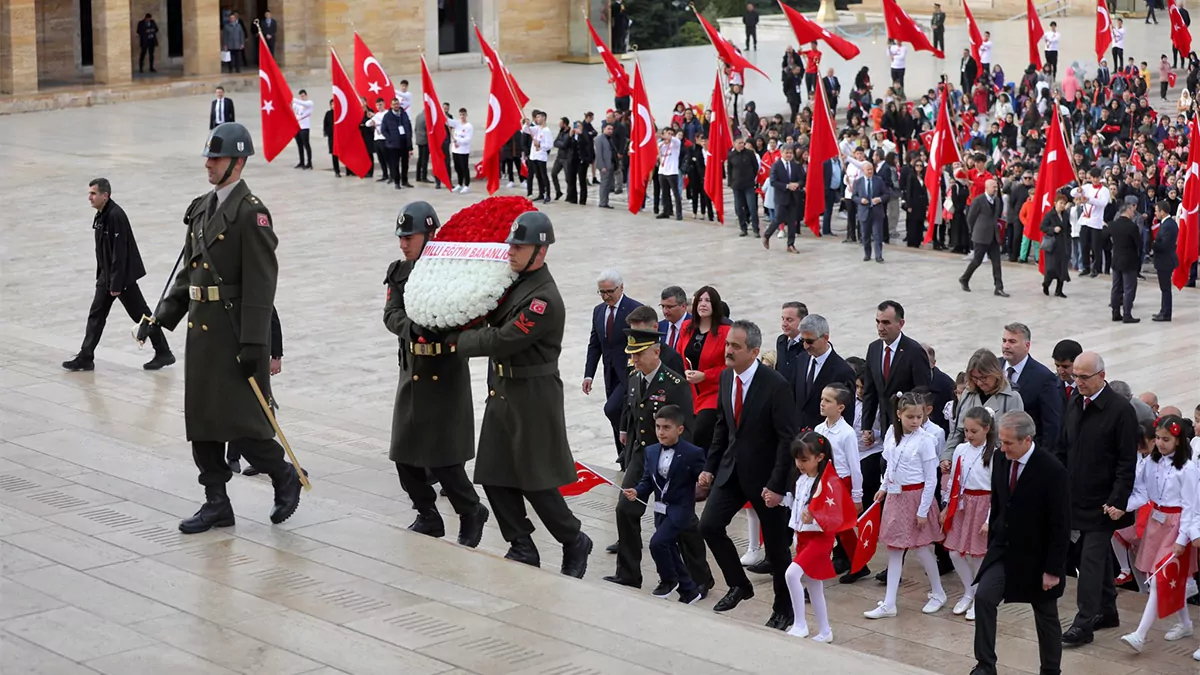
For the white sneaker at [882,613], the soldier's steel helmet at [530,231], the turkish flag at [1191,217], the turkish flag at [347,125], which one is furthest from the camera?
the turkish flag at [347,125]

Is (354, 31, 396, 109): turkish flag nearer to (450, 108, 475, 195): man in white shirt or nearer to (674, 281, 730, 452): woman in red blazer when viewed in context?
(450, 108, 475, 195): man in white shirt

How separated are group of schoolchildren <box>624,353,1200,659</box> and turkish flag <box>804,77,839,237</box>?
12530 millimetres

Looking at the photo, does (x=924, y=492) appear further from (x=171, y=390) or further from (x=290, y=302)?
(x=290, y=302)

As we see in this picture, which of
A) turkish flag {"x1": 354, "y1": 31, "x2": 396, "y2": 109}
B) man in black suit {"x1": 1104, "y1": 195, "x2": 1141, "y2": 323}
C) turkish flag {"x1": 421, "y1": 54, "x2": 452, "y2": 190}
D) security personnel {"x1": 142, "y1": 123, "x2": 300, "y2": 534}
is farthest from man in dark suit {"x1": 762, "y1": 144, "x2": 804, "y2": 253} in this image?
security personnel {"x1": 142, "y1": 123, "x2": 300, "y2": 534}

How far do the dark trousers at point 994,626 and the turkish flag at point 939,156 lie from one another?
1413cm

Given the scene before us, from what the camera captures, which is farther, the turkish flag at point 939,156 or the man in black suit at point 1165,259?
the turkish flag at point 939,156

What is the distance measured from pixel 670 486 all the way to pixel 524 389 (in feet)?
4.30

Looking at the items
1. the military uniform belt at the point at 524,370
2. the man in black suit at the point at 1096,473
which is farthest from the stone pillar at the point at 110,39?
the man in black suit at the point at 1096,473

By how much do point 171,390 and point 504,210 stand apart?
5.86 metres

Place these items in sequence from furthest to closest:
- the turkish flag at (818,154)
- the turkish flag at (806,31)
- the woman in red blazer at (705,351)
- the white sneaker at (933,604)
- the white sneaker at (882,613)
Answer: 1. the turkish flag at (806,31)
2. the turkish flag at (818,154)
3. the woman in red blazer at (705,351)
4. the white sneaker at (933,604)
5. the white sneaker at (882,613)

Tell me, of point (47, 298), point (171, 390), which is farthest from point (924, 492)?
point (47, 298)

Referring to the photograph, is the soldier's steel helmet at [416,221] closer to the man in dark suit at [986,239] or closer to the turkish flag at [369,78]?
the man in dark suit at [986,239]

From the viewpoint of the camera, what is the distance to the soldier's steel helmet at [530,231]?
24.4ft

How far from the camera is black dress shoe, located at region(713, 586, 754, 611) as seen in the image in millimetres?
8781
